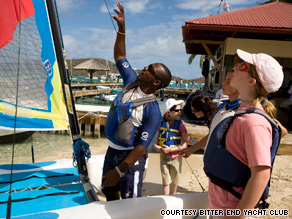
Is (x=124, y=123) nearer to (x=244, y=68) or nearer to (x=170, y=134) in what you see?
(x=244, y=68)

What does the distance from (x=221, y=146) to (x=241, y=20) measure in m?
7.42

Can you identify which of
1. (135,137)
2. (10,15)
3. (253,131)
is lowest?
(135,137)

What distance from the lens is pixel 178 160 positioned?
11.5 ft

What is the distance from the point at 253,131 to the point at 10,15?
2858 mm

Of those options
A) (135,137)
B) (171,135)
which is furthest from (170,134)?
(135,137)

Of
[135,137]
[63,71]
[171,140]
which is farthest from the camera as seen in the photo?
[171,140]

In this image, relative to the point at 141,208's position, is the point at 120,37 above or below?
above

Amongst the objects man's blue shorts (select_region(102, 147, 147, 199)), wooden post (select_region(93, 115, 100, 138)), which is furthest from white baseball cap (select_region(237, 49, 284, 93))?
wooden post (select_region(93, 115, 100, 138))

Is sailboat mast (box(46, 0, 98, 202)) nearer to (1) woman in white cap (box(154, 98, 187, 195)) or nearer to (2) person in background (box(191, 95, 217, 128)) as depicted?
(1) woman in white cap (box(154, 98, 187, 195))

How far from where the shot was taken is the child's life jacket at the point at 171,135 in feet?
11.0

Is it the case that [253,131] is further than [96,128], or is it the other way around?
[96,128]

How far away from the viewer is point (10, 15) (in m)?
2.74

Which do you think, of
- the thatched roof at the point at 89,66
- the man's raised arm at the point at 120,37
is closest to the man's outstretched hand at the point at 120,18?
the man's raised arm at the point at 120,37

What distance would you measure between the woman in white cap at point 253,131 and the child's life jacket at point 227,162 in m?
0.03
